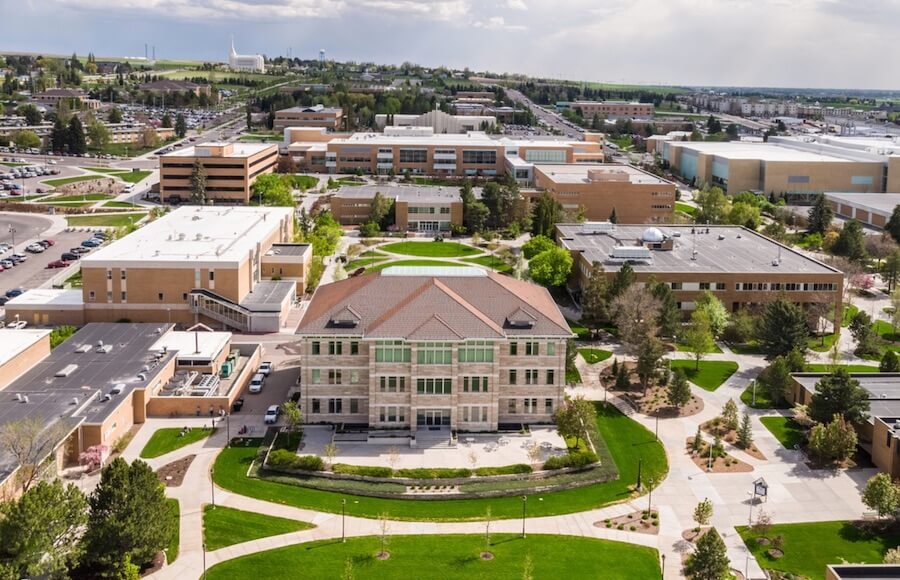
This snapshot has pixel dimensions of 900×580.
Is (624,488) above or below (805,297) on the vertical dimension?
below

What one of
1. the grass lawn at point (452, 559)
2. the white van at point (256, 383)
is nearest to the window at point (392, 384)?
the white van at point (256, 383)

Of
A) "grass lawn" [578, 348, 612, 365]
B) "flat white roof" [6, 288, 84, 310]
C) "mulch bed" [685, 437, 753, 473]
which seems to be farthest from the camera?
"flat white roof" [6, 288, 84, 310]

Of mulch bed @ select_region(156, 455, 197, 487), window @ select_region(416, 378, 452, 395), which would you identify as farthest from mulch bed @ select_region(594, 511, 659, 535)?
mulch bed @ select_region(156, 455, 197, 487)

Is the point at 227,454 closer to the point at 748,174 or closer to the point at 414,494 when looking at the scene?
the point at 414,494

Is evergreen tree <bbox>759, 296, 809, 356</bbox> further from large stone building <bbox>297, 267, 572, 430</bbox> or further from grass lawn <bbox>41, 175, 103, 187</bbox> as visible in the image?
grass lawn <bbox>41, 175, 103, 187</bbox>

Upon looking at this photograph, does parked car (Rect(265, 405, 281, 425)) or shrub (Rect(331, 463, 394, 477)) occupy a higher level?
parked car (Rect(265, 405, 281, 425))

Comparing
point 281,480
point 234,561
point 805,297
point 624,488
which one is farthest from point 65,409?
point 805,297

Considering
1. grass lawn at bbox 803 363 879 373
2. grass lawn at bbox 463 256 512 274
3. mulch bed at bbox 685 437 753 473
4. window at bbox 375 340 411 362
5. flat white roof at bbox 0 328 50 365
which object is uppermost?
window at bbox 375 340 411 362
